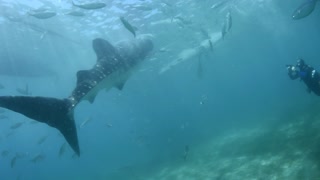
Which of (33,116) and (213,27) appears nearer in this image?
(33,116)

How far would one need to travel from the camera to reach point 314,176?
9.93 meters

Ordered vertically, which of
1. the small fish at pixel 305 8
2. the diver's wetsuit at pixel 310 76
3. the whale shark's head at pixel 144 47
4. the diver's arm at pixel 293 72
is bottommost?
the whale shark's head at pixel 144 47

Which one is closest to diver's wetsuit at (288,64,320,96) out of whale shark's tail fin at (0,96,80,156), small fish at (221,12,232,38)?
small fish at (221,12,232,38)

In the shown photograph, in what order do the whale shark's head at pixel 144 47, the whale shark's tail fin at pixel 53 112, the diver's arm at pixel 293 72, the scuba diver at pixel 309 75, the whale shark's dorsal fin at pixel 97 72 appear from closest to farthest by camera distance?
the whale shark's tail fin at pixel 53 112 < the whale shark's dorsal fin at pixel 97 72 < the scuba diver at pixel 309 75 < the diver's arm at pixel 293 72 < the whale shark's head at pixel 144 47

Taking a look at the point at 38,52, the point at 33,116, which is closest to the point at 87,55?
the point at 38,52

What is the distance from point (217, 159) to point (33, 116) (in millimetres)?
14086

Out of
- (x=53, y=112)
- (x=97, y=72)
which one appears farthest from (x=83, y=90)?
(x=53, y=112)

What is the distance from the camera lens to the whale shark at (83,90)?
20.7ft

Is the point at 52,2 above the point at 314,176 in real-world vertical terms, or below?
above

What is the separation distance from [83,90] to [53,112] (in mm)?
1229

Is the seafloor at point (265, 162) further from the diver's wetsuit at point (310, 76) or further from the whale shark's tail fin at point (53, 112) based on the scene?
the whale shark's tail fin at point (53, 112)

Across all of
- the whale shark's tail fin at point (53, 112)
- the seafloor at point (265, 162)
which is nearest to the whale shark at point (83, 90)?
the whale shark's tail fin at point (53, 112)

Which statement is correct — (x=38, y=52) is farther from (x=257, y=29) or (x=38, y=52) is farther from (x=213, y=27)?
(x=257, y=29)

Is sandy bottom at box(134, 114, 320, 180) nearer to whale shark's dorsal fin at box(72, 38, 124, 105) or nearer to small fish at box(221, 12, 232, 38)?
small fish at box(221, 12, 232, 38)
